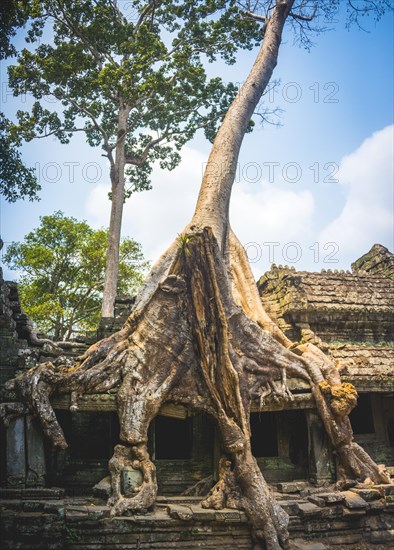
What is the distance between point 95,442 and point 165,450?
4.30 feet

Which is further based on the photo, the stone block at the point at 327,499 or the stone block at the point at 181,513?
the stone block at the point at 327,499

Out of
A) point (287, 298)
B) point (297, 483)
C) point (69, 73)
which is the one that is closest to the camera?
point (297, 483)

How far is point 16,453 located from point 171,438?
3.14 metres

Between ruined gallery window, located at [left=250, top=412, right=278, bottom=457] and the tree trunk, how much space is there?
587cm

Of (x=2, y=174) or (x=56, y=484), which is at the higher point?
(x=2, y=174)

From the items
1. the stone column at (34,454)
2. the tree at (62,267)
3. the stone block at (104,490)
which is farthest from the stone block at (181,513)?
the tree at (62,267)

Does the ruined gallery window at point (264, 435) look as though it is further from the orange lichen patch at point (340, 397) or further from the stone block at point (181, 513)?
the stone block at point (181, 513)

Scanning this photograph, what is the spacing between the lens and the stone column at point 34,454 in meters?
6.25

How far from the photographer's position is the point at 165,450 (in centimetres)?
855

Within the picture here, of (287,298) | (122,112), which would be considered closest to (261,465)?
(287,298)

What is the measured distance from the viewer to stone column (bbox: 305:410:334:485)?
7.36 metres

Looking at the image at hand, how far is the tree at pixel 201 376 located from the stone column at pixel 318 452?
0.18m

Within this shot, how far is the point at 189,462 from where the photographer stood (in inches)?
309

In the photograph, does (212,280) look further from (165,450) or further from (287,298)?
(287,298)
